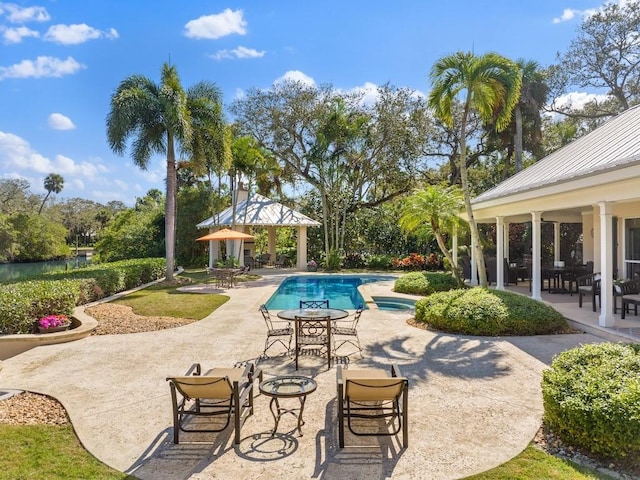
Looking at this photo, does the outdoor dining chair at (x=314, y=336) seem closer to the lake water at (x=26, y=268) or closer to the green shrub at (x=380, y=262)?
the green shrub at (x=380, y=262)

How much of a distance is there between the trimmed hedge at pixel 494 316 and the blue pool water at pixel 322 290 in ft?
12.7

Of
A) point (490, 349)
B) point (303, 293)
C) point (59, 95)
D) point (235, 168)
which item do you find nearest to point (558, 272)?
point (490, 349)

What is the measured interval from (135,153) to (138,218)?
16.0 meters

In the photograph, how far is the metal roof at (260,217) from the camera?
2494cm

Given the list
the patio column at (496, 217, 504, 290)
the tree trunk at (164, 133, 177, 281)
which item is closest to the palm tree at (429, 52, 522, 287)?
the patio column at (496, 217, 504, 290)

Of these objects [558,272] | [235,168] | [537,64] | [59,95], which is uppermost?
[537,64]

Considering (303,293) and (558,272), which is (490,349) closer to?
(558,272)

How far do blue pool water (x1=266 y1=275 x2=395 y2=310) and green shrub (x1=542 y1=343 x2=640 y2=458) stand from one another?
8586 mm

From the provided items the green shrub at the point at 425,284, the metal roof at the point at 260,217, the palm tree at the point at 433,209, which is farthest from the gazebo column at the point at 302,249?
the palm tree at the point at 433,209

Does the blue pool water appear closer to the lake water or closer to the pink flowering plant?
the pink flowering plant

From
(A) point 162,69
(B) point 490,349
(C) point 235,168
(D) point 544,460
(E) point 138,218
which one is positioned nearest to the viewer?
(D) point 544,460

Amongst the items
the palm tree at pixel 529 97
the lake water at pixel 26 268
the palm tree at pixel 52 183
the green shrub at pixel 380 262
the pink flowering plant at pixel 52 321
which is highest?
the palm tree at pixel 52 183

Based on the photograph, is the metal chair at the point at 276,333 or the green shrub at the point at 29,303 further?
the green shrub at the point at 29,303

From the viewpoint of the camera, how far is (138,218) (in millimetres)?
32500
